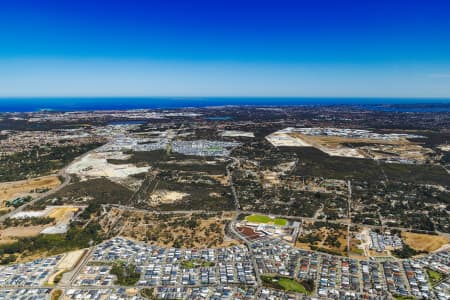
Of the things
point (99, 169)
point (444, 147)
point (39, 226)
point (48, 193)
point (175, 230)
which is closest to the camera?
point (175, 230)

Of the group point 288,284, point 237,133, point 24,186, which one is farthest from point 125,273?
point 237,133

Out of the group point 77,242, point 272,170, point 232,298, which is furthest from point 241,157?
point 232,298

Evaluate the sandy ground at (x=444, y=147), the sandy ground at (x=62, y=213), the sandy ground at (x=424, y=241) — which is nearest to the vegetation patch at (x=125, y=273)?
the sandy ground at (x=62, y=213)

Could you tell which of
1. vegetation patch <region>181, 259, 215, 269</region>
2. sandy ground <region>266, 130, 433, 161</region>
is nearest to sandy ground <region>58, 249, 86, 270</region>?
vegetation patch <region>181, 259, 215, 269</region>

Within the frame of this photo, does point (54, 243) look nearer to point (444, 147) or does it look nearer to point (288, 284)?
point (288, 284)

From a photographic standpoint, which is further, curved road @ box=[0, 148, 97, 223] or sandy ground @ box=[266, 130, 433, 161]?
sandy ground @ box=[266, 130, 433, 161]

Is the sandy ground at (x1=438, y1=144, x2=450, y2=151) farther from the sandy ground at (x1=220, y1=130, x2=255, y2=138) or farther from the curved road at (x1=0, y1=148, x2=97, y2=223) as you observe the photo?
the curved road at (x1=0, y1=148, x2=97, y2=223)
